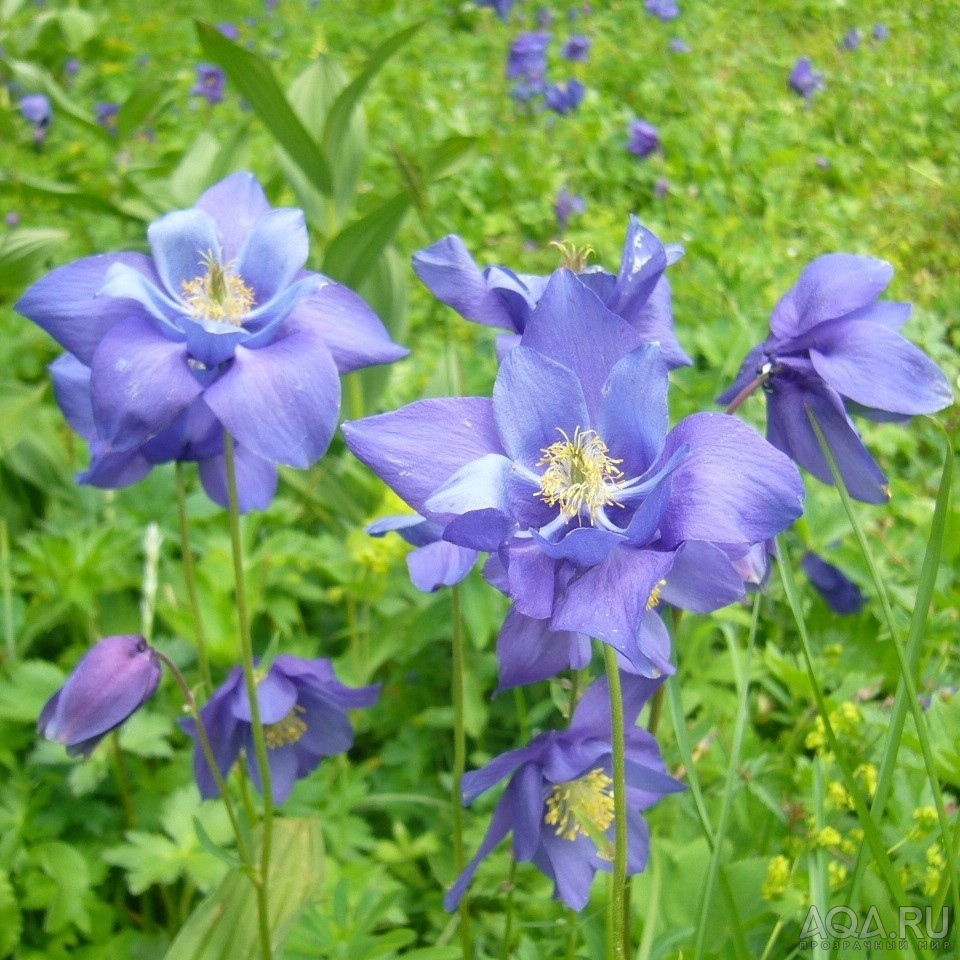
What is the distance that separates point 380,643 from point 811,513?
2.92 ft

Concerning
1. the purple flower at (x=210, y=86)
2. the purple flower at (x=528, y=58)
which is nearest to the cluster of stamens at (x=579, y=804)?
the purple flower at (x=528, y=58)

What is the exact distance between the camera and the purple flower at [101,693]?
1.10 m

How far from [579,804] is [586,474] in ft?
1.59

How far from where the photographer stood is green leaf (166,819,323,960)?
4.02 feet

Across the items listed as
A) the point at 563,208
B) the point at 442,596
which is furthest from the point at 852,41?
the point at 442,596

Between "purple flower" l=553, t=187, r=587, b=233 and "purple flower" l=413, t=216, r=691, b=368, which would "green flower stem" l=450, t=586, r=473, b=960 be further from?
"purple flower" l=553, t=187, r=587, b=233

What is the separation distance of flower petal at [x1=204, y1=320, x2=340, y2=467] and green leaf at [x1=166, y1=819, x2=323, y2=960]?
632 mm

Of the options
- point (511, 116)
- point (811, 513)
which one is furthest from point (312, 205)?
point (511, 116)

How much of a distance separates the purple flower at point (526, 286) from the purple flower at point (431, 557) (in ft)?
0.69

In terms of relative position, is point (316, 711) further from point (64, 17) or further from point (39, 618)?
point (64, 17)

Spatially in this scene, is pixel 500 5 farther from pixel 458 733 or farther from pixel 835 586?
A: pixel 458 733

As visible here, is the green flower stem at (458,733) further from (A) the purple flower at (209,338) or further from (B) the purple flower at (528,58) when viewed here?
(B) the purple flower at (528,58)

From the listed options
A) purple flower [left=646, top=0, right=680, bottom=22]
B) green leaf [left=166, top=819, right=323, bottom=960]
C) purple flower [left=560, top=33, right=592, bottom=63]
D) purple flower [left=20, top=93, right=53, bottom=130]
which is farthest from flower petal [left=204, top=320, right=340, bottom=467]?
purple flower [left=646, top=0, right=680, bottom=22]

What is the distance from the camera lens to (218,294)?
3.29 ft
